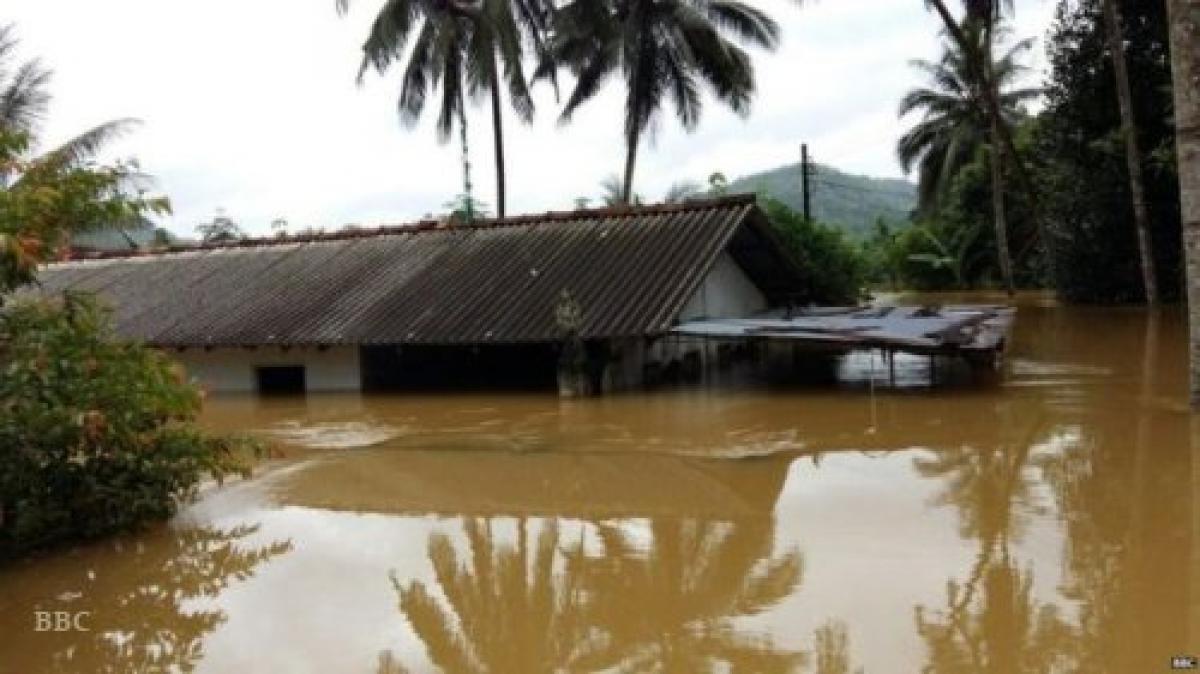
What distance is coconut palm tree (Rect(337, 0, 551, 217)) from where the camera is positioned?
23.2m

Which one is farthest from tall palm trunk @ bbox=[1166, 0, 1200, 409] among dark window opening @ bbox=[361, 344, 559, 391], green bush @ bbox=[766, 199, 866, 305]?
green bush @ bbox=[766, 199, 866, 305]

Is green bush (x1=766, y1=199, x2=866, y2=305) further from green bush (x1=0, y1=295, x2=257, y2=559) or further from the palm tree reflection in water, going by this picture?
green bush (x1=0, y1=295, x2=257, y2=559)

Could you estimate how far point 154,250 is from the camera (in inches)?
932

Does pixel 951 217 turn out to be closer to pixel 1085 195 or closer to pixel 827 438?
pixel 1085 195

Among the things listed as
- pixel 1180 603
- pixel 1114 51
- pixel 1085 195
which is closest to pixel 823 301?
pixel 1085 195

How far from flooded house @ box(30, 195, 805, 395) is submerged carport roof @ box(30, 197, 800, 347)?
0.04 meters

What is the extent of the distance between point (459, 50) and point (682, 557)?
20.8m

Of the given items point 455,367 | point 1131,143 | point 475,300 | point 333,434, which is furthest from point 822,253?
point 333,434

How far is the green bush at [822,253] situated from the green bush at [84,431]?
2013 centimetres

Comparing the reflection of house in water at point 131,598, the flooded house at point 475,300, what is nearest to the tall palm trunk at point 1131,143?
the flooded house at point 475,300

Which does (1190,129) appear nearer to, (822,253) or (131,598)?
(131,598)

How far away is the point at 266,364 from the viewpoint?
1862cm

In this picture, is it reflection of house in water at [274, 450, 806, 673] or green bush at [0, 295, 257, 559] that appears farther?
green bush at [0, 295, 257, 559]

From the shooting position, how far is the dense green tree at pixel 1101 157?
76.0ft
